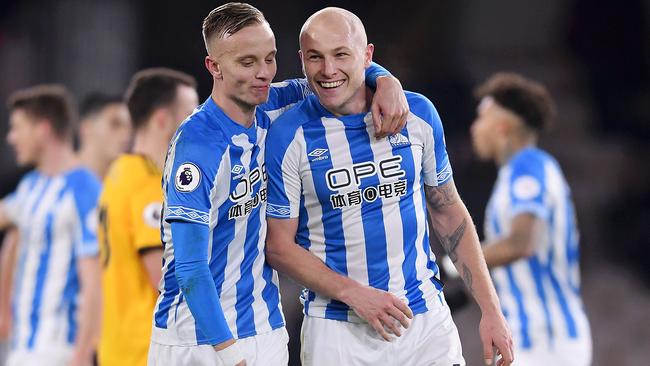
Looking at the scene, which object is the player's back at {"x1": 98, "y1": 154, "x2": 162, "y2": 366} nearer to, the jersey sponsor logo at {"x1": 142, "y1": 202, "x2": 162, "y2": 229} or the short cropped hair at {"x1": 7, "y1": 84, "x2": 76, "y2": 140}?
the jersey sponsor logo at {"x1": 142, "y1": 202, "x2": 162, "y2": 229}

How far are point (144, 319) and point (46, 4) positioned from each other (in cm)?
639

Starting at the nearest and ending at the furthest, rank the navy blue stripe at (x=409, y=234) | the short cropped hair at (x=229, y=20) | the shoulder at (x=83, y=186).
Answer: the short cropped hair at (x=229, y=20), the navy blue stripe at (x=409, y=234), the shoulder at (x=83, y=186)

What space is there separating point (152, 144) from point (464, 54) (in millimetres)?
5873

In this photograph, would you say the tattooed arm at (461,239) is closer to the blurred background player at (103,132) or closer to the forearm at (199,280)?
the forearm at (199,280)

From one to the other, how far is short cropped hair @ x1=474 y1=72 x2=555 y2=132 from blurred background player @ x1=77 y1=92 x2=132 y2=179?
219 centimetres

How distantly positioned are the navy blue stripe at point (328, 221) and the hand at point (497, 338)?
1.43 ft

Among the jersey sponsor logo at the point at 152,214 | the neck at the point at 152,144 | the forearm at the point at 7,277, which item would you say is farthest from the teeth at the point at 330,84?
the forearm at the point at 7,277

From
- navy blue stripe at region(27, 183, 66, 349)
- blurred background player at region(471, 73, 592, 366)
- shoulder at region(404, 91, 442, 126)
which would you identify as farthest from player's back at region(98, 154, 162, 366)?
blurred background player at region(471, 73, 592, 366)

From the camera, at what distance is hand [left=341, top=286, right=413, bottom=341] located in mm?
3148

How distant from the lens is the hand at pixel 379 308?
3.15m

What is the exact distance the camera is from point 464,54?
956 cm

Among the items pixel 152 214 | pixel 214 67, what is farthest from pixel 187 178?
pixel 152 214

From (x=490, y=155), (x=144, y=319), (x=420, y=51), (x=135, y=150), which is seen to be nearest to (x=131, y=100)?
(x=135, y=150)

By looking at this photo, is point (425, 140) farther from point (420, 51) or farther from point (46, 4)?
point (46, 4)
